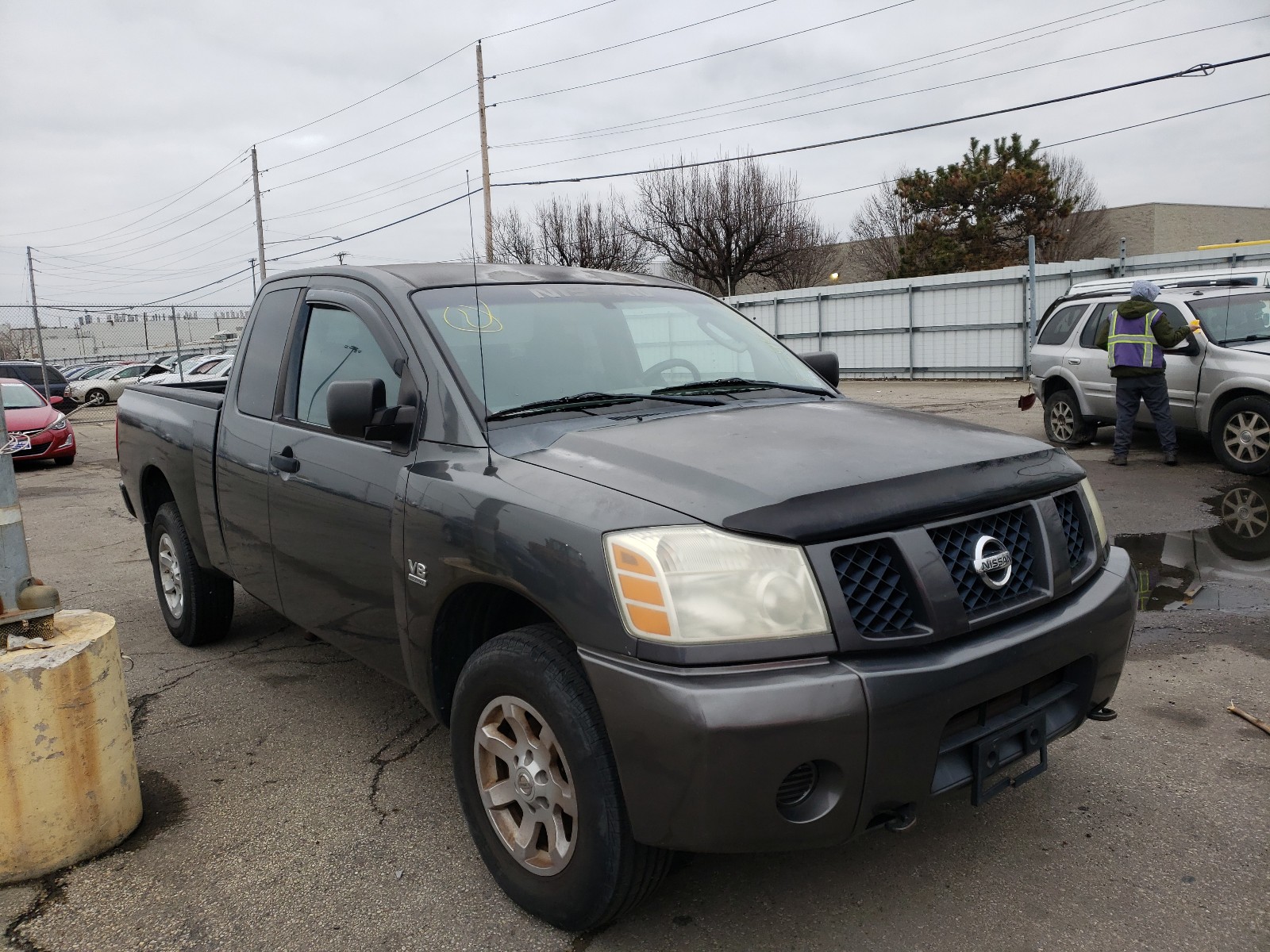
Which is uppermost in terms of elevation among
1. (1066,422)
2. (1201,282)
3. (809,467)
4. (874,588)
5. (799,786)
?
(1201,282)

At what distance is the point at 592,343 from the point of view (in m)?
3.38

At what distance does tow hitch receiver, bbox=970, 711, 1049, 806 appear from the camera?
2.30 meters

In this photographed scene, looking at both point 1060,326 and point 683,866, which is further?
point 1060,326

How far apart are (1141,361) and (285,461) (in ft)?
27.7

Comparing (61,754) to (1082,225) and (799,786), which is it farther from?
(1082,225)

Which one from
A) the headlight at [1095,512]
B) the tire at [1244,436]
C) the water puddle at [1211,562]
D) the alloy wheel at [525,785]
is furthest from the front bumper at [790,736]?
the tire at [1244,436]

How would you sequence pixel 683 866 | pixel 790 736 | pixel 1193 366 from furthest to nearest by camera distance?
pixel 1193 366 < pixel 683 866 < pixel 790 736

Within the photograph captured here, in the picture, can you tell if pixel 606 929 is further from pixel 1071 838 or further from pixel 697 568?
pixel 1071 838

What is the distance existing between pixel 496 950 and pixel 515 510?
1.13m

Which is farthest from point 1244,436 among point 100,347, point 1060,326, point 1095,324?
point 100,347

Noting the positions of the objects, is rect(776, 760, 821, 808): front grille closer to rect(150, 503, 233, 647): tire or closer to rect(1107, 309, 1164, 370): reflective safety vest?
rect(150, 503, 233, 647): tire

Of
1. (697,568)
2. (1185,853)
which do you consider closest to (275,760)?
(697,568)

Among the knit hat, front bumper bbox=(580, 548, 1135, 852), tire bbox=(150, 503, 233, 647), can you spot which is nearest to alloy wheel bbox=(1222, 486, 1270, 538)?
the knit hat

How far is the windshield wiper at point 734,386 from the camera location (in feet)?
10.9
